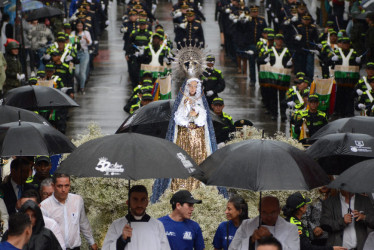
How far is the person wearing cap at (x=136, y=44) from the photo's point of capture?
80.5ft

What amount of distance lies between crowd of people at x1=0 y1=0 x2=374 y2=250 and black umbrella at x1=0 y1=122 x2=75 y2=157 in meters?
0.37

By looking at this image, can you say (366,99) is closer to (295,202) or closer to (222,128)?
(222,128)

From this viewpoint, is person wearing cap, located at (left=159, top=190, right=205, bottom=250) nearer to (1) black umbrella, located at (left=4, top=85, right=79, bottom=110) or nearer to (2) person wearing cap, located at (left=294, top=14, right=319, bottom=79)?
(1) black umbrella, located at (left=4, top=85, right=79, bottom=110)

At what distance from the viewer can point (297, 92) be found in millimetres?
20828

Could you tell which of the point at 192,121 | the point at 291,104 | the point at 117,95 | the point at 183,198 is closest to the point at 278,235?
the point at 183,198

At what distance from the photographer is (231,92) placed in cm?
2606

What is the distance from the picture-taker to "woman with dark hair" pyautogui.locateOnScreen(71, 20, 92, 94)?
25.7 m

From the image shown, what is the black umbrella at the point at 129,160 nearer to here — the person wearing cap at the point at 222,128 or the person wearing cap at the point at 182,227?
the person wearing cap at the point at 182,227

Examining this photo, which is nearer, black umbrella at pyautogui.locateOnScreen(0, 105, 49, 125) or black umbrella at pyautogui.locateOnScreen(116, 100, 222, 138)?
black umbrella at pyautogui.locateOnScreen(0, 105, 49, 125)

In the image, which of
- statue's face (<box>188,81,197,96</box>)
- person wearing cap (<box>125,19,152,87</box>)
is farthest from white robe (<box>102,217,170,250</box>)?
person wearing cap (<box>125,19,152,87</box>)

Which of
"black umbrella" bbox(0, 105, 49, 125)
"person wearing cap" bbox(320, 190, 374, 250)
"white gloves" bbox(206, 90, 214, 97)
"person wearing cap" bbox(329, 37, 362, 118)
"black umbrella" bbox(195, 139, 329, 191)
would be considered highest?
"black umbrella" bbox(195, 139, 329, 191)

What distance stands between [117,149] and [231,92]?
16.3 metres

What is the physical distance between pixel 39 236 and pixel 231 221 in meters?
2.20

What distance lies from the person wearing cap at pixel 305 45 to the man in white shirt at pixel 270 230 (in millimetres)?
17137
